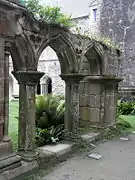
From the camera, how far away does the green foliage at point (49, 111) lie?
5793 mm

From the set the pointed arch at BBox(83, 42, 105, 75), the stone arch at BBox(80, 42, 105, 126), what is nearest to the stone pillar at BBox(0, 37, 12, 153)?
the pointed arch at BBox(83, 42, 105, 75)

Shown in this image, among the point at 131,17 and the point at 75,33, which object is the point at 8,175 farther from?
the point at 131,17

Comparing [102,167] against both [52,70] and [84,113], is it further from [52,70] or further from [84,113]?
[52,70]

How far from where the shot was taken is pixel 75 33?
510 centimetres

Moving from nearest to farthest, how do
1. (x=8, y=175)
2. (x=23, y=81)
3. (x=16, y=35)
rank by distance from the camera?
(x=8, y=175), (x=16, y=35), (x=23, y=81)

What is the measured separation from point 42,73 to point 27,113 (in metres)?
0.68

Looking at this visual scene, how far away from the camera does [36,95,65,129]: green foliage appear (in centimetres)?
579

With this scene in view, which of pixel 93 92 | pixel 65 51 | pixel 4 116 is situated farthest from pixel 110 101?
pixel 4 116

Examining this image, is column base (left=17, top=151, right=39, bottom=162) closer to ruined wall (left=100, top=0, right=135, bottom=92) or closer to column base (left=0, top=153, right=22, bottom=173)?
column base (left=0, top=153, right=22, bottom=173)

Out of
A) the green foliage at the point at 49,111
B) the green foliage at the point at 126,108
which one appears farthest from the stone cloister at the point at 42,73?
the green foliage at the point at 126,108

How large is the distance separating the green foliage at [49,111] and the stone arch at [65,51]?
117 centimetres

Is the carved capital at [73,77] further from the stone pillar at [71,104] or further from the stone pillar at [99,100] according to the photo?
the stone pillar at [99,100]

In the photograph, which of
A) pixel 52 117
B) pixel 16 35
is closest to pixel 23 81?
pixel 16 35

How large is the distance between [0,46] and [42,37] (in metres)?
0.96
